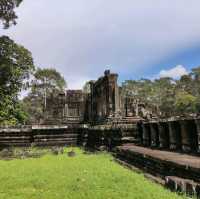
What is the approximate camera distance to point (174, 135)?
434 inches

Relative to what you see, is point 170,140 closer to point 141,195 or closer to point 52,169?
point 52,169

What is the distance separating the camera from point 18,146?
17.8m

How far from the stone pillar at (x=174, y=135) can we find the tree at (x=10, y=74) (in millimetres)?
12186

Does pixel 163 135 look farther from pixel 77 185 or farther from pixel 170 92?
pixel 170 92

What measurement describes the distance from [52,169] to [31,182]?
6.41 feet

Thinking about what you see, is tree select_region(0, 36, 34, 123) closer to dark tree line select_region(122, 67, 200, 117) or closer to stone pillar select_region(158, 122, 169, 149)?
stone pillar select_region(158, 122, 169, 149)

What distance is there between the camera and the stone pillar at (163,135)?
1173 cm

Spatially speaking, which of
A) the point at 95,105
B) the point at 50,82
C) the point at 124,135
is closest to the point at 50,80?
the point at 50,82

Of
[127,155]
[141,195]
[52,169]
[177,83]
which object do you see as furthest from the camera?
[177,83]

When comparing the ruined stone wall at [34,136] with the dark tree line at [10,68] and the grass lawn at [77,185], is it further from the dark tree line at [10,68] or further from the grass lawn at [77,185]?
the grass lawn at [77,185]

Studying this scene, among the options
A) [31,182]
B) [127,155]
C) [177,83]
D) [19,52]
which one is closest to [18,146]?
[19,52]

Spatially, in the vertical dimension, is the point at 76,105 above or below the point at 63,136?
above

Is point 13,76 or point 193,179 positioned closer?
point 193,179

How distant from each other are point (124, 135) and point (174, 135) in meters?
4.15
